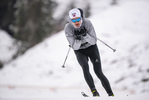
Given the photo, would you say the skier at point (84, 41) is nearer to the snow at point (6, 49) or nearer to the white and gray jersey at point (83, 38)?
the white and gray jersey at point (83, 38)

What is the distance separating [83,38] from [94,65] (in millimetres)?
692

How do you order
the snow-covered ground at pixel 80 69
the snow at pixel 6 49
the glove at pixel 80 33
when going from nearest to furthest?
the glove at pixel 80 33 → the snow-covered ground at pixel 80 69 → the snow at pixel 6 49

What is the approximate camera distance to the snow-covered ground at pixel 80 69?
25.9ft

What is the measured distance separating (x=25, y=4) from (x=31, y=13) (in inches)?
68.6

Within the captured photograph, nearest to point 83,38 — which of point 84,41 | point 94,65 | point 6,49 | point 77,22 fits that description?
point 84,41

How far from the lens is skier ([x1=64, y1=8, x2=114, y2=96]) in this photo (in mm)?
3293

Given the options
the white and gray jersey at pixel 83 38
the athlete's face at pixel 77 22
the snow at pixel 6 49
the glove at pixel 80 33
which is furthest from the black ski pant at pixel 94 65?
the snow at pixel 6 49

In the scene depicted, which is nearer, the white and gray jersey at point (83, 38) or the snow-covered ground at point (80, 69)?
the white and gray jersey at point (83, 38)

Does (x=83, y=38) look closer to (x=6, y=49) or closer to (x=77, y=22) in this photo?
(x=77, y=22)

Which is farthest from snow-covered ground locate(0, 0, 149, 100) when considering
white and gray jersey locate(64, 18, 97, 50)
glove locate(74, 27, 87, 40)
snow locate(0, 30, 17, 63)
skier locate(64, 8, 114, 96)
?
snow locate(0, 30, 17, 63)

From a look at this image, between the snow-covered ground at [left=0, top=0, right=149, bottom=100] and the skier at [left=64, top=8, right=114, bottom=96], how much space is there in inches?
118

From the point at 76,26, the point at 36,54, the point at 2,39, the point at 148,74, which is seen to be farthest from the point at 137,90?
the point at 2,39

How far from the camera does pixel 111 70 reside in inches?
375

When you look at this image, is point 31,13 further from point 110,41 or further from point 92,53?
point 92,53
